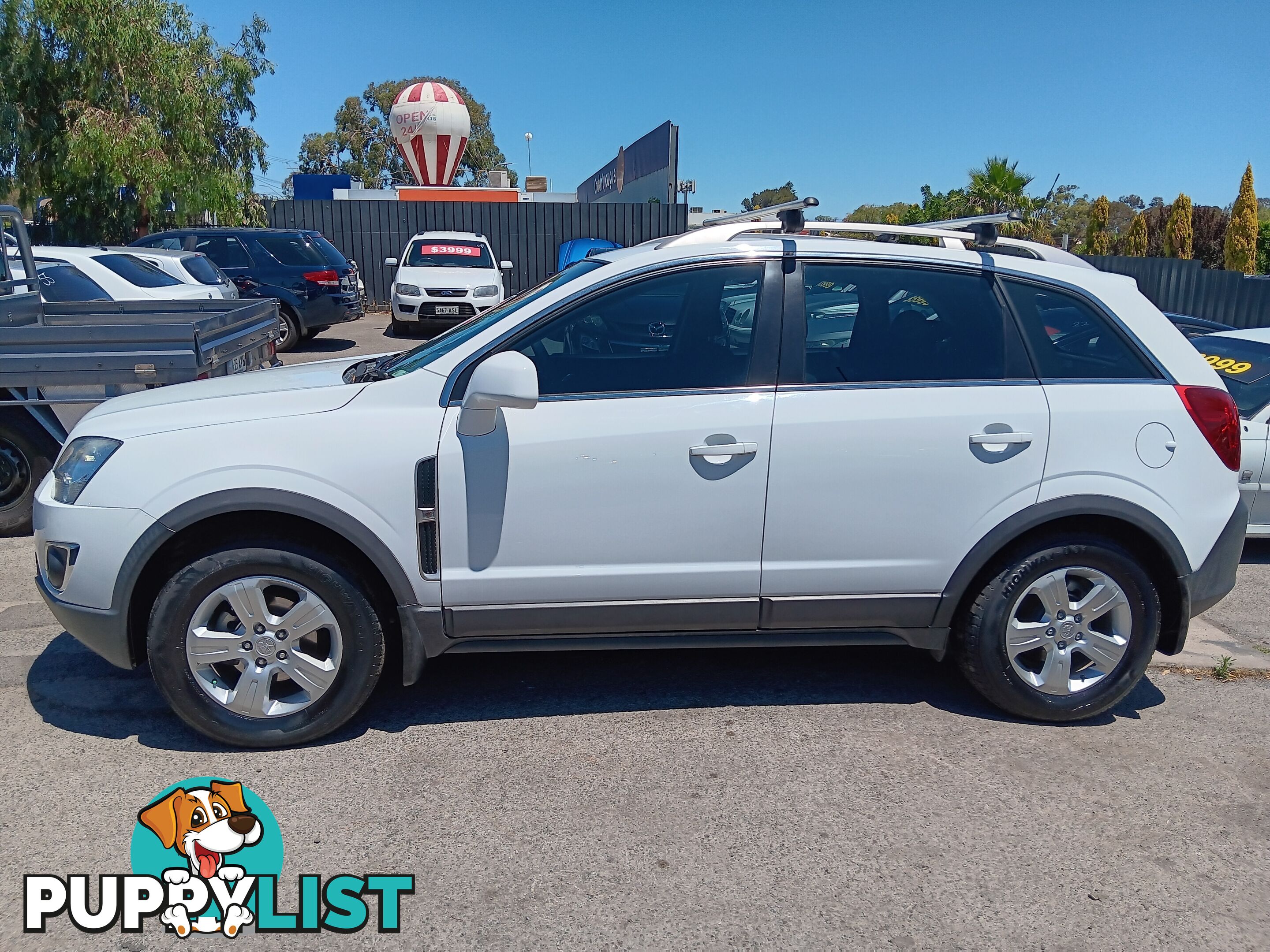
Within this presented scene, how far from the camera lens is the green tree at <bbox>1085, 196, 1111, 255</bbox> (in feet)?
103

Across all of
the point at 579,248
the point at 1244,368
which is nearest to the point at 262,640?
the point at 1244,368

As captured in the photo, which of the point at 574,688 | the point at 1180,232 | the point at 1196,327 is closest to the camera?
the point at 574,688

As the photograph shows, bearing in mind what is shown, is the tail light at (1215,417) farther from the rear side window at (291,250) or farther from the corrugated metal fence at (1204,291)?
the rear side window at (291,250)

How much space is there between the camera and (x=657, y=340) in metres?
3.96

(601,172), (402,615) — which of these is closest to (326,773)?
(402,615)

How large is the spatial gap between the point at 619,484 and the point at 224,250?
1321cm

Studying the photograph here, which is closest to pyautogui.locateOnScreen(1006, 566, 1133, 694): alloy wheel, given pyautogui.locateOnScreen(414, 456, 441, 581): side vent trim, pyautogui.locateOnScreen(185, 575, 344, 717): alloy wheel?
pyautogui.locateOnScreen(414, 456, 441, 581): side vent trim

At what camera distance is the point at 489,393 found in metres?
3.38

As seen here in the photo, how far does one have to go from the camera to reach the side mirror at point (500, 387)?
337cm

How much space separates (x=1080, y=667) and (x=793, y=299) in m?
1.83

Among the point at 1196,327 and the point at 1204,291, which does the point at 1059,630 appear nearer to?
the point at 1196,327

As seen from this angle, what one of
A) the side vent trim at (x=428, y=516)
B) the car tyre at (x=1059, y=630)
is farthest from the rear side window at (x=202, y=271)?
the car tyre at (x=1059, y=630)

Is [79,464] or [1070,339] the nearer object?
[79,464]

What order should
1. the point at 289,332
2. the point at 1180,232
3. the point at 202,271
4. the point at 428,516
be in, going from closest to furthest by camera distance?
the point at 428,516
the point at 202,271
the point at 289,332
the point at 1180,232
